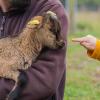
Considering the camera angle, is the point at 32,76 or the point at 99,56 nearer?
the point at 32,76

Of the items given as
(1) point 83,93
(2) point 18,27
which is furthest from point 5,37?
(1) point 83,93

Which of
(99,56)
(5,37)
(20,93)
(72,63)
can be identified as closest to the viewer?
(20,93)

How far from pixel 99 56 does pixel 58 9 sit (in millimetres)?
972

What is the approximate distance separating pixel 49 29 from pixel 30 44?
0.26m

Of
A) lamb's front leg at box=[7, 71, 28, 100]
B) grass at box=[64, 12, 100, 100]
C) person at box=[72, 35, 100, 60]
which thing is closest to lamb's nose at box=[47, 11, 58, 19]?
lamb's front leg at box=[7, 71, 28, 100]

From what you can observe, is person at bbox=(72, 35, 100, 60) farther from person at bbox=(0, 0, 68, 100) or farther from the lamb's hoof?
the lamb's hoof

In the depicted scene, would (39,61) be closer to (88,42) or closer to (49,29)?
(49,29)

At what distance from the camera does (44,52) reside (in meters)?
4.63

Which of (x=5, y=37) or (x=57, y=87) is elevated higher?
(x=5, y=37)

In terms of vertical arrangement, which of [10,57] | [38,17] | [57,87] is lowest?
[57,87]

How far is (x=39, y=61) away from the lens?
4562mm

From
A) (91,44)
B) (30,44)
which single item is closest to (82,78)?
(91,44)

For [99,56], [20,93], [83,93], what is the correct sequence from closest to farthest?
[20,93]
[99,56]
[83,93]

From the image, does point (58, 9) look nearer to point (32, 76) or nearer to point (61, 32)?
point (61, 32)
